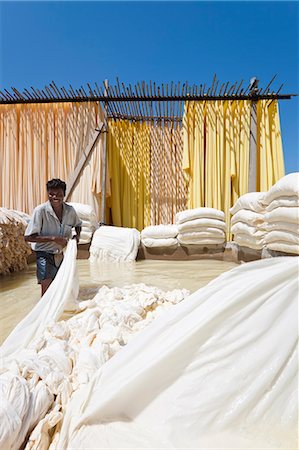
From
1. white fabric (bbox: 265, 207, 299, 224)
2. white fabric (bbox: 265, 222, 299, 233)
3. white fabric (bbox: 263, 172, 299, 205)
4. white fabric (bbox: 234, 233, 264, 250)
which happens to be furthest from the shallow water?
white fabric (bbox: 263, 172, 299, 205)

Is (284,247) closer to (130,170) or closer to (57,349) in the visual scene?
(57,349)

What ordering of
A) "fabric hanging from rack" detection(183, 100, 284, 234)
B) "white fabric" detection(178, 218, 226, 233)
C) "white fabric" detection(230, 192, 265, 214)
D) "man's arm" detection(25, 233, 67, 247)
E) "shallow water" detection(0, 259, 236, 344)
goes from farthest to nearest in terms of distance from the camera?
"fabric hanging from rack" detection(183, 100, 284, 234) < "white fabric" detection(178, 218, 226, 233) < "white fabric" detection(230, 192, 265, 214) < "shallow water" detection(0, 259, 236, 344) < "man's arm" detection(25, 233, 67, 247)

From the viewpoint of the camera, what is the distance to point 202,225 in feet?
14.0

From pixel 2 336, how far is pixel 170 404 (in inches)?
53.6

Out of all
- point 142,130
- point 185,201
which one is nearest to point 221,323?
point 185,201

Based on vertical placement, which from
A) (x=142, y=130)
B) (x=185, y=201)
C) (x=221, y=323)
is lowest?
(x=221, y=323)

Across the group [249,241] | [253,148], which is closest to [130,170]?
[253,148]

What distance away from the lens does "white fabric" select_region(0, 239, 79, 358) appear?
1505 mm

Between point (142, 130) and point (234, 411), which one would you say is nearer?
point (234, 411)

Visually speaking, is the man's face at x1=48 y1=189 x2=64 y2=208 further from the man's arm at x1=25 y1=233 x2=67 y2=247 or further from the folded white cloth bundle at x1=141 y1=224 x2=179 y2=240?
the folded white cloth bundle at x1=141 y1=224 x2=179 y2=240

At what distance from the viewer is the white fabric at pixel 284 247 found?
9.32ft

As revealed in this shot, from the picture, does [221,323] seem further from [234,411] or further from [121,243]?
[121,243]

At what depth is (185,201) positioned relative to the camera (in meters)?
5.20

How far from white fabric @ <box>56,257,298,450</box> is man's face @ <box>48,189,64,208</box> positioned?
1596mm
